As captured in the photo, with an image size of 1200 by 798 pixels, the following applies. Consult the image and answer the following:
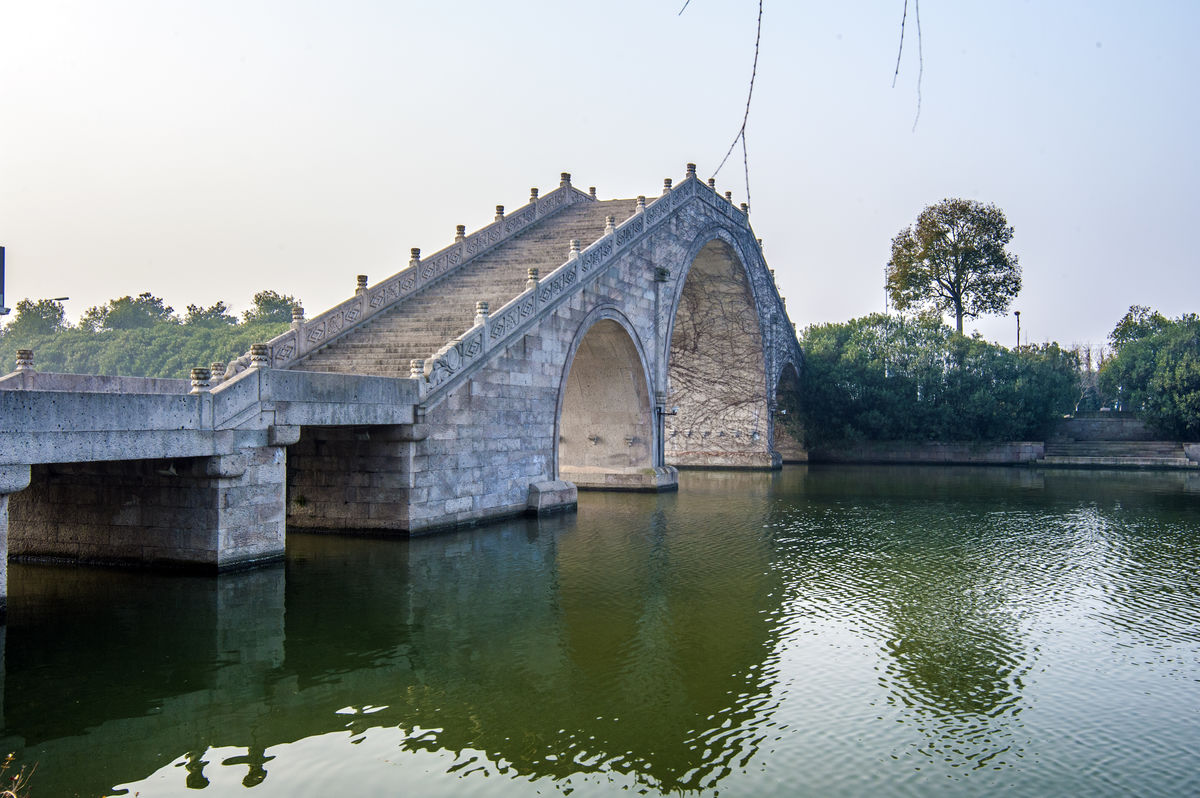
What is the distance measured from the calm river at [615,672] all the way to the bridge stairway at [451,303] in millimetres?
3859

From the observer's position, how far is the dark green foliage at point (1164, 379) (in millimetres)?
37812

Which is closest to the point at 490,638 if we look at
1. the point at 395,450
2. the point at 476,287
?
the point at 395,450

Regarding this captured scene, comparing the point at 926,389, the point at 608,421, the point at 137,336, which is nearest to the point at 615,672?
the point at 608,421

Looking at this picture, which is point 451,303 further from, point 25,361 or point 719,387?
point 719,387

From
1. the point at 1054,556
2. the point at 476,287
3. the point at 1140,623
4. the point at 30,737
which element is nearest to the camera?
the point at 30,737

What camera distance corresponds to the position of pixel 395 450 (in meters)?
14.9

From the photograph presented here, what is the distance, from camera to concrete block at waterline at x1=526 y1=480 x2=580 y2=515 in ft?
59.9

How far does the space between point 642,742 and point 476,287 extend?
598 inches

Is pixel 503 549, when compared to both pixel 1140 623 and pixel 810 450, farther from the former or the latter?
pixel 810 450

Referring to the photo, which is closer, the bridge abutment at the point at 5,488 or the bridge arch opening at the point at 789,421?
the bridge abutment at the point at 5,488

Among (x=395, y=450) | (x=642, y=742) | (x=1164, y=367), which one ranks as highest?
(x=1164, y=367)

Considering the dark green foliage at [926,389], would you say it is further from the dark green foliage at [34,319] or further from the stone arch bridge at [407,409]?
the dark green foliage at [34,319]

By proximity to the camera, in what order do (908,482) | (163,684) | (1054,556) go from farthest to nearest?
(908,482), (1054,556), (163,684)

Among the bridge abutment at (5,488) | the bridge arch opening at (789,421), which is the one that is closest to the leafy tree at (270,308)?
the bridge arch opening at (789,421)
